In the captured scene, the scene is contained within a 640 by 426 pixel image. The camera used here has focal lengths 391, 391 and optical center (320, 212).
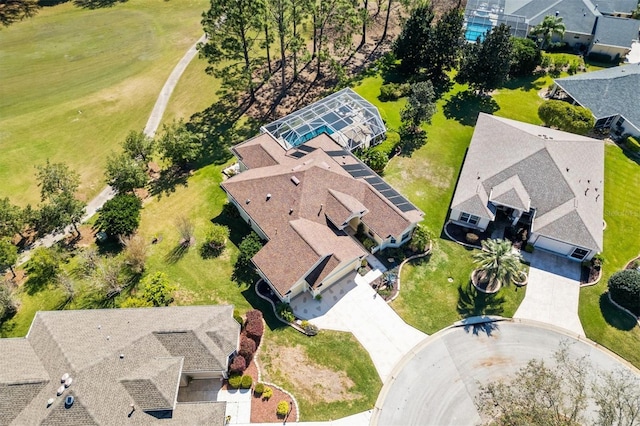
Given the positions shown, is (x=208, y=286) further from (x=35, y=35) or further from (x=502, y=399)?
(x=35, y=35)

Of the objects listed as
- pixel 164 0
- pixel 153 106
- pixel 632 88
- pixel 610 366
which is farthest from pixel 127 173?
pixel 632 88

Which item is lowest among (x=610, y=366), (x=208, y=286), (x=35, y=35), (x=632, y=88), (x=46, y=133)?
(x=610, y=366)

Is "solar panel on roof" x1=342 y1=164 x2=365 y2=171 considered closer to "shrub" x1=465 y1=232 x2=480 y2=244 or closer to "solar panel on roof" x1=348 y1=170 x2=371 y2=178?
"solar panel on roof" x1=348 y1=170 x2=371 y2=178

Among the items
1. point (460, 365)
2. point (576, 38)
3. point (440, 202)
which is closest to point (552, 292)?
point (460, 365)

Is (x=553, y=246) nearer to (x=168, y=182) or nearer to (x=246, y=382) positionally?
(x=246, y=382)

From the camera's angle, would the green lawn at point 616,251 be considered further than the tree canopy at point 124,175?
No

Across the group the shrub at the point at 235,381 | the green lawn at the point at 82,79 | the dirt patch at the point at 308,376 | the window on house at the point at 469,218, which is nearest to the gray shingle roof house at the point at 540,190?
the window on house at the point at 469,218

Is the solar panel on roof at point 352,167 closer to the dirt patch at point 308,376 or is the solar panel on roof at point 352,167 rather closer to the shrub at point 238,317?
the shrub at point 238,317
